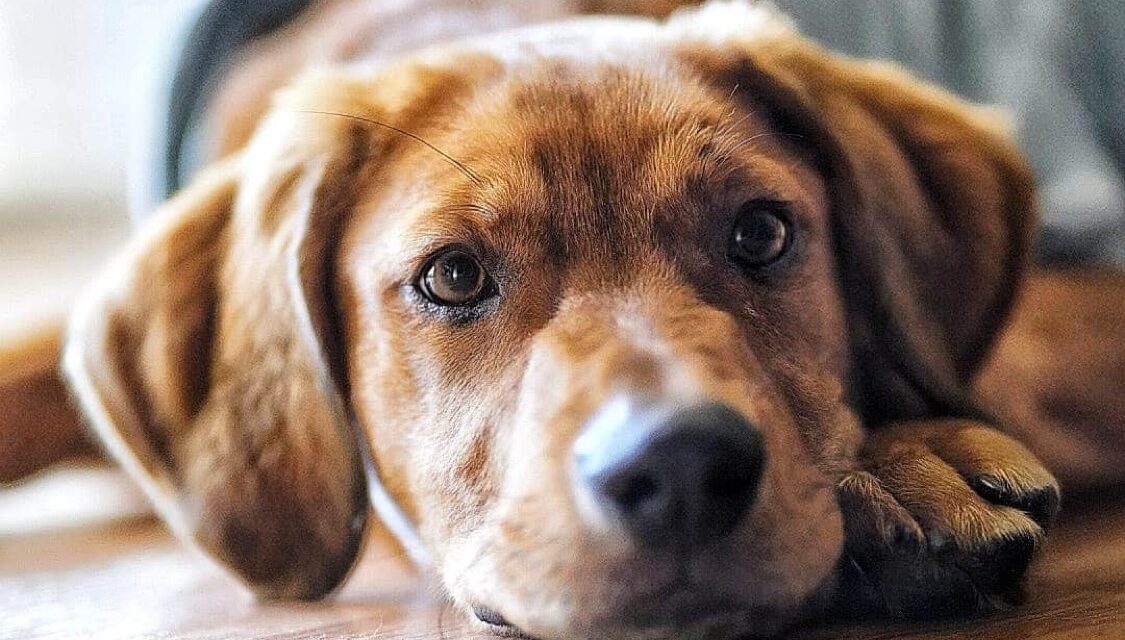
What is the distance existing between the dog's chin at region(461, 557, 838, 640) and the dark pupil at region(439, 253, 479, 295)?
16.7 inches

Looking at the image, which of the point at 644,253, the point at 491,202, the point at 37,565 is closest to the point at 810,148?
the point at 644,253

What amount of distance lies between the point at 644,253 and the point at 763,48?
0.50 m

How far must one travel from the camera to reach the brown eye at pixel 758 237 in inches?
54.4

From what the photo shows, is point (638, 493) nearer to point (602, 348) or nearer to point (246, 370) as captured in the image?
point (602, 348)

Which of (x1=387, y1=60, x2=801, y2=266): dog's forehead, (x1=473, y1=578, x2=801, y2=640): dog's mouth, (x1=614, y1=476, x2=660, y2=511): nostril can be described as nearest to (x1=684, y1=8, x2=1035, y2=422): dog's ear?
(x1=387, y1=60, x2=801, y2=266): dog's forehead

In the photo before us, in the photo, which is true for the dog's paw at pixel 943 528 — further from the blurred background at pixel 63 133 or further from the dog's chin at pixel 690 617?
the blurred background at pixel 63 133

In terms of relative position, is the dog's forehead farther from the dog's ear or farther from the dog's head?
the dog's ear

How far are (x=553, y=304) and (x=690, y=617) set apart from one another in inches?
16.6

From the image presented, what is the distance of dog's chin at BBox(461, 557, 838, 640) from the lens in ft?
3.33

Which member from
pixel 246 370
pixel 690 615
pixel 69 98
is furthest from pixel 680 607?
pixel 69 98

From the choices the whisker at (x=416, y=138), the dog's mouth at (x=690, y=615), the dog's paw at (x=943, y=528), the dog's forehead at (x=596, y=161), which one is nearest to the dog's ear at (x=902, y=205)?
the dog's forehead at (x=596, y=161)

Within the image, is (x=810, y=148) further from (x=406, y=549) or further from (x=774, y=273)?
(x=406, y=549)

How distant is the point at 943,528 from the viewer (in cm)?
114

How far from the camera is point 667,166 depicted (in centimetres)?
135
